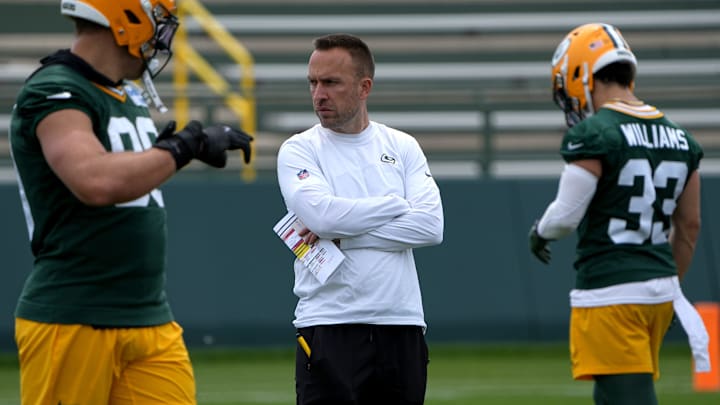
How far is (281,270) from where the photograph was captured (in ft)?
35.8

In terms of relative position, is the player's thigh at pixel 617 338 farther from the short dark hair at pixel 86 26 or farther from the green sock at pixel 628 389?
the short dark hair at pixel 86 26

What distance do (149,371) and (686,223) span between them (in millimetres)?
2337

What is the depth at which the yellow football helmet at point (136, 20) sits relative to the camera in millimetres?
3957

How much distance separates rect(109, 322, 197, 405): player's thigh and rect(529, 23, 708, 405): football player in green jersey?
1.64 meters

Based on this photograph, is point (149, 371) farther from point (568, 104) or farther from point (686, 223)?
point (686, 223)

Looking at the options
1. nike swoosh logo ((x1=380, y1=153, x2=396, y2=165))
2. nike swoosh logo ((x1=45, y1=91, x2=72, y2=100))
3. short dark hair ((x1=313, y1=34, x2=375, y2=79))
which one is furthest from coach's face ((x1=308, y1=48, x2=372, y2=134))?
nike swoosh logo ((x1=45, y1=91, x2=72, y2=100))

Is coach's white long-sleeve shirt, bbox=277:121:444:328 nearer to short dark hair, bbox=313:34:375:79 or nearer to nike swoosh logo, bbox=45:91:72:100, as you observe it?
short dark hair, bbox=313:34:375:79

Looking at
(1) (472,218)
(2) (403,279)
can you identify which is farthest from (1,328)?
(2) (403,279)

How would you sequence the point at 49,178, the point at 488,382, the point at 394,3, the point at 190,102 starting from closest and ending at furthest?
the point at 49,178 < the point at 488,382 < the point at 190,102 < the point at 394,3

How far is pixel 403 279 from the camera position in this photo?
15.1 ft

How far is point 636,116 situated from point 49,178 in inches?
90.4

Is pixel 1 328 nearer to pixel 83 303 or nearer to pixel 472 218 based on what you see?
pixel 472 218

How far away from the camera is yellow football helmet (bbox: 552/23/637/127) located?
4.95 m

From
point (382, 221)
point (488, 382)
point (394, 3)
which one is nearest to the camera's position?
point (382, 221)
